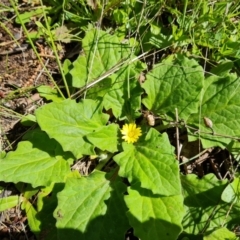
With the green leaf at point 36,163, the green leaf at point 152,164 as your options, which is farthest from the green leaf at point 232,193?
the green leaf at point 36,163

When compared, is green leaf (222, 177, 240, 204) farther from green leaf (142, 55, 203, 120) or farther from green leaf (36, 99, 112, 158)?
green leaf (36, 99, 112, 158)

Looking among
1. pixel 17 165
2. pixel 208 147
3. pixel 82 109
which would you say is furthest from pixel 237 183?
pixel 17 165

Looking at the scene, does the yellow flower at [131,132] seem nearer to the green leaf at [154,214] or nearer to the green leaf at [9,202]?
the green leaf at [154,214]

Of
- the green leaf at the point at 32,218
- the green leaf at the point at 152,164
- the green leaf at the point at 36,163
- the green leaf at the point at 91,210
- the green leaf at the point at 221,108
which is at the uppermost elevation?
the green leaf at the point at 221,108

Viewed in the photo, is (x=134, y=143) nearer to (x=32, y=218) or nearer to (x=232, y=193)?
(x=232, y=193)

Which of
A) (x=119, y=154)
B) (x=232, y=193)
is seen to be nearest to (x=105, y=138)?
(x=119, y=154)

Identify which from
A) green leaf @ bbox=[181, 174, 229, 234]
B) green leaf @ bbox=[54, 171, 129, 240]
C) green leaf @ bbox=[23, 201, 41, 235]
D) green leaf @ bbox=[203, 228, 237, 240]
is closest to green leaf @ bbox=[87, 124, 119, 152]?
green leaf @ bbox=[54, 171, 129, 240]

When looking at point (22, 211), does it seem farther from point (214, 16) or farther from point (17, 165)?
point (214, 16)
